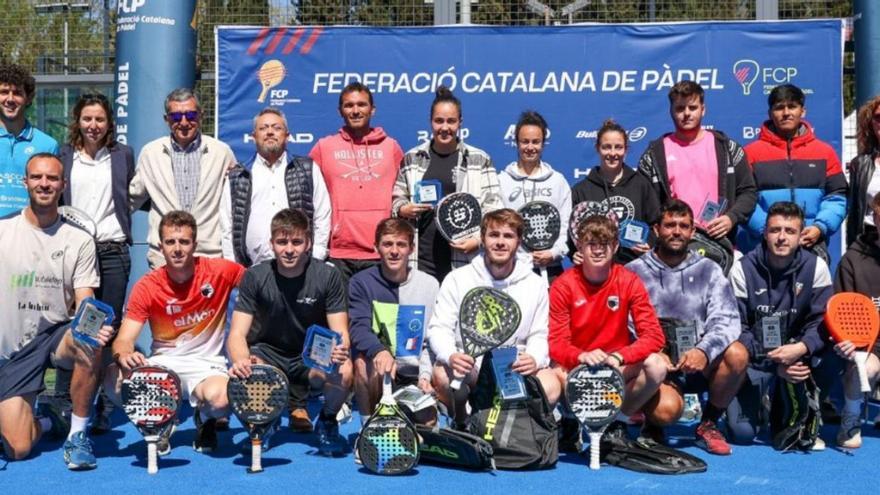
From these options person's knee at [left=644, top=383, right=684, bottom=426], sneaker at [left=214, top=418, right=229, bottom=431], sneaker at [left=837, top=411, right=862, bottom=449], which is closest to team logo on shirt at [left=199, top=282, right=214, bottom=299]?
sneaker at [left=214, top=418, right=229, bottom=431]

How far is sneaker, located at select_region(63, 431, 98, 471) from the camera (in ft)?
16.7

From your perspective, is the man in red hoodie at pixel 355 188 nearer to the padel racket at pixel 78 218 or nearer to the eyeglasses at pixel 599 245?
the padel racket at pixel 78 218

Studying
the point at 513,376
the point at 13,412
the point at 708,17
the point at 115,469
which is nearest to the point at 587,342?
the point at 513,376

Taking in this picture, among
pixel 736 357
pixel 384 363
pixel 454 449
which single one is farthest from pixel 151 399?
pixel 736 357

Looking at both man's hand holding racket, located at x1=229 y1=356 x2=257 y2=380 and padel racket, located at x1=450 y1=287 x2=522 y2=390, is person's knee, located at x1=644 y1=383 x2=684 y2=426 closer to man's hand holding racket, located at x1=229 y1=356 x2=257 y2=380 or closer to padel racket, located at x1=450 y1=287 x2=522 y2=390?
padel racket, located at x1=450 y1=287 x2=522 y2=390

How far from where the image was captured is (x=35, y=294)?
545 cm

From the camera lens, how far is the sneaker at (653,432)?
5462 millimetres

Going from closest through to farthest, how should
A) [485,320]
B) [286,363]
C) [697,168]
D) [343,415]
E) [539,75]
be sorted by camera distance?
[485,320], [286,363], [343,415], [697,168], [539,75]

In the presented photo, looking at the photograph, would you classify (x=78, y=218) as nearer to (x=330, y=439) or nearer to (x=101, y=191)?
(x=101, y=191)

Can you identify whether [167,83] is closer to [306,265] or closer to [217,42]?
[217,42]

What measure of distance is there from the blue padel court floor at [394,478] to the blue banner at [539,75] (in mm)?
3562

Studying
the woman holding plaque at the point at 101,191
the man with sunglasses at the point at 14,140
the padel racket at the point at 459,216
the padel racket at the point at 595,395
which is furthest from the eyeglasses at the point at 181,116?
the padel racket at the point at 595,395

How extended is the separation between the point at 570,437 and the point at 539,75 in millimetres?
3873

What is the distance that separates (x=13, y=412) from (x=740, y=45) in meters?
6.08
